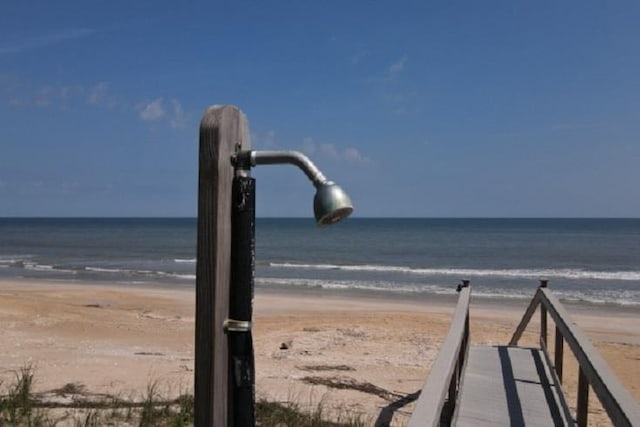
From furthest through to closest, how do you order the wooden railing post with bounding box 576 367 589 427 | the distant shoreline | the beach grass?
the distant shoreline → the beach grass → the wooden railing post with bounding box 576 367 589 427

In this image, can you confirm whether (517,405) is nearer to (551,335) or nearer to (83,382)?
(83,382)

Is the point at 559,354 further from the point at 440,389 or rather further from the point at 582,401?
the point at 440,389

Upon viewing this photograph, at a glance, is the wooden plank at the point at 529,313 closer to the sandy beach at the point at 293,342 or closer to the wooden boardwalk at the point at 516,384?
the wooden boardwalk at the point at 516,384

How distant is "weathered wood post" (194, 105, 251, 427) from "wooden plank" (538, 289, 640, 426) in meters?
1.66

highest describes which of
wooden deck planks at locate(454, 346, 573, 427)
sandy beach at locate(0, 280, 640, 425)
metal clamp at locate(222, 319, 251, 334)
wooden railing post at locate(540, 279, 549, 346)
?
metal clamp at locate(222, 319, 251, 334)

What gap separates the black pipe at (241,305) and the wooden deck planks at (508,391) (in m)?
3.41

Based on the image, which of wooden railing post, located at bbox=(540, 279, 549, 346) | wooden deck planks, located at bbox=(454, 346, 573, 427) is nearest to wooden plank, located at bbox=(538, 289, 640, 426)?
wooden deck planks, located at bbox=(454, 346, 573, 427)

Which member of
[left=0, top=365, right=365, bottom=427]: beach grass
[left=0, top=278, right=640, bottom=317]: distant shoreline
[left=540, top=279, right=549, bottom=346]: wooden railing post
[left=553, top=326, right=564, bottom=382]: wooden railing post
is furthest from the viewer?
[left=0, top=278, right=640, bottom=317]: distant shoreline

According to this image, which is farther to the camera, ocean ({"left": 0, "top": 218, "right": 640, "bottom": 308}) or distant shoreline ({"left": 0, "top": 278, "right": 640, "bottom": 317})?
ocean ({"left": 0, "top": 218, "right": 640, "bottom": 308})

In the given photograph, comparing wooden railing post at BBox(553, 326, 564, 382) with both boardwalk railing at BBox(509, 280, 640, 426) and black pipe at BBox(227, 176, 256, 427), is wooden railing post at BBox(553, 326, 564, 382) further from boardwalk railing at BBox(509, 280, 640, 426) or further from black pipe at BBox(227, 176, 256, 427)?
black pipe at BBox(227, 176, 256, 427)

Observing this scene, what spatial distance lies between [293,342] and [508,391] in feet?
20.9

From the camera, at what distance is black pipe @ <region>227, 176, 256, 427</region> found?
7.07 feet

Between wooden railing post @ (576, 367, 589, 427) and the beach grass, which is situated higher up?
wooden railing post @ (576, 367, 589, 427)

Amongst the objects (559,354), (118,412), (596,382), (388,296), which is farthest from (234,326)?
(388,296)
